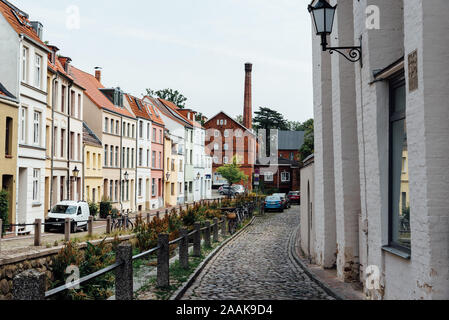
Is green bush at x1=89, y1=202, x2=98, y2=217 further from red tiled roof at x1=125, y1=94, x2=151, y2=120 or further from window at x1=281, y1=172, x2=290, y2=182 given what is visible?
window at x1=281, y1=172, x2=290, y2=182

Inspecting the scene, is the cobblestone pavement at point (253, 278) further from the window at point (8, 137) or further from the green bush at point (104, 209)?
the green bush at point (104, 209)

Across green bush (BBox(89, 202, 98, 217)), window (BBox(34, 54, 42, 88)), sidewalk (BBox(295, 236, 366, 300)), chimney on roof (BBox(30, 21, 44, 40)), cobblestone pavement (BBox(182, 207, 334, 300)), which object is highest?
chimney on roof (BBox(30, 21, 44, 40))

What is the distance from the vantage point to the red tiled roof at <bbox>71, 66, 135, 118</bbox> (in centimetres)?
4216

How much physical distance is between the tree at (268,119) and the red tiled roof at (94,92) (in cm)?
5114

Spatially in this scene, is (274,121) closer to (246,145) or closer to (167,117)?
(246,145)

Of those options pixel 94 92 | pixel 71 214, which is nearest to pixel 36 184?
pixel 71 214

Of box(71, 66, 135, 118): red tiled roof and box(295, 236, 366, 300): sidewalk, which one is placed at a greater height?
box(71, 66, 135, 118): red tiled roof

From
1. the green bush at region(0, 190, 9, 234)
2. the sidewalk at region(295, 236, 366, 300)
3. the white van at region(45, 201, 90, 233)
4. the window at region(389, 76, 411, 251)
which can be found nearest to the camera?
the window at region(389, 76, 411, 251)

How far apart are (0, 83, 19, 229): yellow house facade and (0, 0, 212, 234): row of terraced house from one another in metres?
0.05

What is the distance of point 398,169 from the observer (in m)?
7.58

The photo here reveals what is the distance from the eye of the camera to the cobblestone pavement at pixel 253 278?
9.45m

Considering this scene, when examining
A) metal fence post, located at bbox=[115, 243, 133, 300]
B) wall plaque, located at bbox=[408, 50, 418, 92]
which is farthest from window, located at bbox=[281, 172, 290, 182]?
wall plaque, located at bbox=[408, 50, 418, 92]

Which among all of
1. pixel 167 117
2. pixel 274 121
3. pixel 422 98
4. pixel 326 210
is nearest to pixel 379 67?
pixel 422 98
